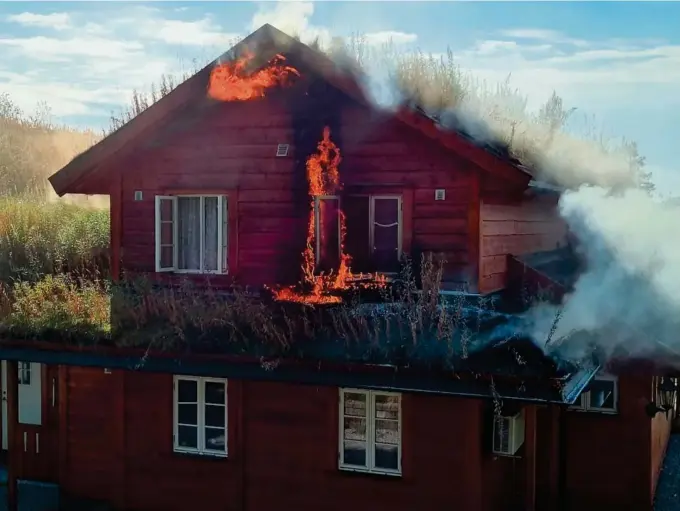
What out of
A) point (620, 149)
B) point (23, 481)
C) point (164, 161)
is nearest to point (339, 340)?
point (164, 161)

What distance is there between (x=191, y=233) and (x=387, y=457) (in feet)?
15.6

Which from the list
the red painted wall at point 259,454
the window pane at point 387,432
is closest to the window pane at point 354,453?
the red painted wall at point 259,454

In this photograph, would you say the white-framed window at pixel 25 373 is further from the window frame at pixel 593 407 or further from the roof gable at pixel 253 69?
the window frame at pixel 593 407

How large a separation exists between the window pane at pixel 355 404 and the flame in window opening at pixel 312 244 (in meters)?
1.41

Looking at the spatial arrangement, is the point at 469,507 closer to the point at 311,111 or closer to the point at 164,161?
the point at 311,111

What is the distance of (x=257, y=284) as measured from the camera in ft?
39.3

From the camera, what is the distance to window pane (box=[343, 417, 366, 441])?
10.8m

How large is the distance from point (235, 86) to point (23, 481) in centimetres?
742

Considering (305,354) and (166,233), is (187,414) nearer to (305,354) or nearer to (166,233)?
(166,233)

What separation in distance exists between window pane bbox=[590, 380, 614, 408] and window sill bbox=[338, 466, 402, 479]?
3.57 m

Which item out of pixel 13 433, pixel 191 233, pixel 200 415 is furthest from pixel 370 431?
pixel 13 433

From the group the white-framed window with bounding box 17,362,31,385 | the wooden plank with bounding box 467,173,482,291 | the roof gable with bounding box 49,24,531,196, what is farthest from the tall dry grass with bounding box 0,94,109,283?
the wooden plank with bounding box 467,173,482,291

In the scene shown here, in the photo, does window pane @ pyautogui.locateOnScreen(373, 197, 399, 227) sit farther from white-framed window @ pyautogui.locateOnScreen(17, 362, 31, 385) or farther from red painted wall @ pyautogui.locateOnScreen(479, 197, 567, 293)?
white-framed window @ pyautogui.locateOnScreen(17, 362, 31, 385)

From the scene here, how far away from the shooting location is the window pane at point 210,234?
1233 centimetres
